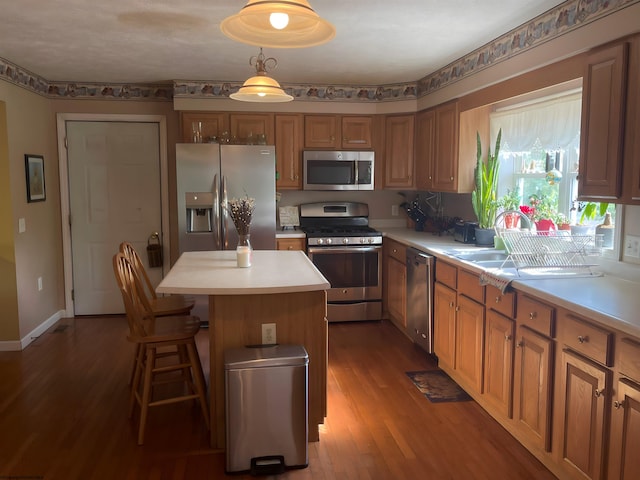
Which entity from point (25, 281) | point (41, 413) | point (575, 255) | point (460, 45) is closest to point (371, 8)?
point (460, 45)

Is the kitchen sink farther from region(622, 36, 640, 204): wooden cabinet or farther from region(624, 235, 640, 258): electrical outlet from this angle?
region(622, 36, 640, 204): wooden cabinet

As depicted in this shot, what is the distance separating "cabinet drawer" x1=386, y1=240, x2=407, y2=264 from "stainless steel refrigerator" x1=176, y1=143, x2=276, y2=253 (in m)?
1.19

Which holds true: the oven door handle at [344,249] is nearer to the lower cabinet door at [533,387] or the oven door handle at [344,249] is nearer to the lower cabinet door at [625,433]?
the lower cabinet door at [533,387]

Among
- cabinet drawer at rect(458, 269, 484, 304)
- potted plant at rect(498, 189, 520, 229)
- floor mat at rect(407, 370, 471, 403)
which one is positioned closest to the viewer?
cabinet drawer at rect(458, 269, 484, 304)

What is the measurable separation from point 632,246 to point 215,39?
2.81m

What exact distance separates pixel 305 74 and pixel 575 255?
112 inches

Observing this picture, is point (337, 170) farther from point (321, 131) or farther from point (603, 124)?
point (603, 124)

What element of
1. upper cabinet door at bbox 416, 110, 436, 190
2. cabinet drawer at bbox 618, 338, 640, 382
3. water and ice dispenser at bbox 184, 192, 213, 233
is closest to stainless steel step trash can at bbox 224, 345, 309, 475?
cabinet drawer at bbox 618, 338, 640, 382

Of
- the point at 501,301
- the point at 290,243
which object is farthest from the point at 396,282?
the point at 501,301

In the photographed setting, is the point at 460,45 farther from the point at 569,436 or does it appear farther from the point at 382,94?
the point at 569,436

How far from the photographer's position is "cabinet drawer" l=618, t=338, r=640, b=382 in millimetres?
1900

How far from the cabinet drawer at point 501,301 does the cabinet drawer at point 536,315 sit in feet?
0.19

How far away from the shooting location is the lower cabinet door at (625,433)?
1.91m

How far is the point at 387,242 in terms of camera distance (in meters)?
5.11
